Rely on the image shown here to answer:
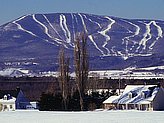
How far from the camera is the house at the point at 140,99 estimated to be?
175 feet

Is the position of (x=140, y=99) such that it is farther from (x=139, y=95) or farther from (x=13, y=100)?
(x=13, y=100)

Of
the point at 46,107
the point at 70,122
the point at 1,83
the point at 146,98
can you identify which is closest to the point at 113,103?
the point at 146,98

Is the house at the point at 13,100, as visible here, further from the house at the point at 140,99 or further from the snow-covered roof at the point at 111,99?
the house at the point at 140,99

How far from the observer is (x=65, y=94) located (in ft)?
149

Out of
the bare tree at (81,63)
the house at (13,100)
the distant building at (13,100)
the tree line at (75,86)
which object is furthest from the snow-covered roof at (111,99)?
the bare tree at (81,63)

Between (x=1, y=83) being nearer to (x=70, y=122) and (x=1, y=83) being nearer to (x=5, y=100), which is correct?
(x=5, y=100)

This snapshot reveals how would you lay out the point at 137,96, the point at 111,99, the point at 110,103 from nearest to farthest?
the point at 110,103, the point at 137,96, the point at 111,99

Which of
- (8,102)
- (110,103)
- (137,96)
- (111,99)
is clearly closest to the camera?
(110,103)

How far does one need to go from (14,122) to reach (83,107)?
750 inches

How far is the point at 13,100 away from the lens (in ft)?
206

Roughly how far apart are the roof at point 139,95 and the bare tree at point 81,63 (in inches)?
357

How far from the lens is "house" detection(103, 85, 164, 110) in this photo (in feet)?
175

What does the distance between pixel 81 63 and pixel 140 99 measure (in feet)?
33.1

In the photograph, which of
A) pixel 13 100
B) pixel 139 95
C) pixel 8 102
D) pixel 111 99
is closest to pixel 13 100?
pixel 13 100
